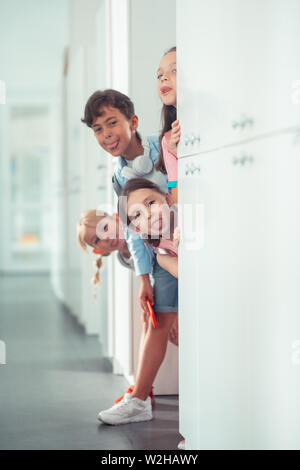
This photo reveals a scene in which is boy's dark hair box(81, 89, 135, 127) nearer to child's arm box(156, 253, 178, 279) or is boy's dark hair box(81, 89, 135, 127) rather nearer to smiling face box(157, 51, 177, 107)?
smiling face box(157, 51, 177, 107)

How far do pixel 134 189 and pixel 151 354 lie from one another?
0.58 meters

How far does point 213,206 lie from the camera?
148 cm

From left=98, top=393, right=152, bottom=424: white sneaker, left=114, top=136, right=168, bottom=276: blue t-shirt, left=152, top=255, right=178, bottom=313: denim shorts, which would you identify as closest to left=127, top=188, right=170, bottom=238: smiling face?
left=114, top=136, right=168, bottom=276: blue t-shirt

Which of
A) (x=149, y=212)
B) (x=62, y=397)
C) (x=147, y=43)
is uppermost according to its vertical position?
(x=147, y=43)

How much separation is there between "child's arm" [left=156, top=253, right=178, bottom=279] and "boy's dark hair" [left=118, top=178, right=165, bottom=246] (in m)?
0.06

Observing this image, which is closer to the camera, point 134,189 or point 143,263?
point 134,189

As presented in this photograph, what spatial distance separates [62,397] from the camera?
96.9 inches

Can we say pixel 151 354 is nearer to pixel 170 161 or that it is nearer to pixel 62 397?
pixel 62 397

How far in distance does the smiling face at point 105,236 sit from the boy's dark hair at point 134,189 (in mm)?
273

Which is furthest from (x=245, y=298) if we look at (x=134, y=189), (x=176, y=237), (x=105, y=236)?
(x=105, y=236)

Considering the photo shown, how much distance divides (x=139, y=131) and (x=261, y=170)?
82 centimetres

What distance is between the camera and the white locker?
4.00ft

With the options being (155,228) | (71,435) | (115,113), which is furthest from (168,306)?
(115,113)
